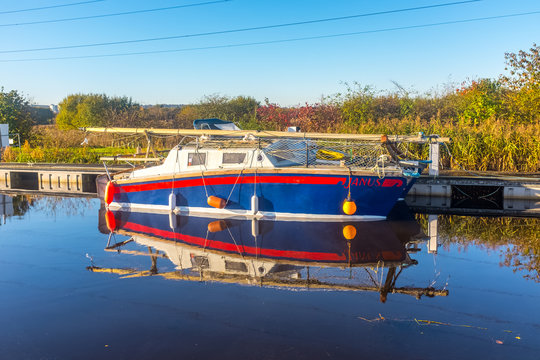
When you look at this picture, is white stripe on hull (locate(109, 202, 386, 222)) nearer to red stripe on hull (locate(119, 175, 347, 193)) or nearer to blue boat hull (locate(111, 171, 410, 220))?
blue boat hull (locate(111, 171, 410, 220))

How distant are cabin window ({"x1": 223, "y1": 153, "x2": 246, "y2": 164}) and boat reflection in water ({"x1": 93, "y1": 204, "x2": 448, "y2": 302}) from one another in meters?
1.70

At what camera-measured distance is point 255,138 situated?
1451 centimetres

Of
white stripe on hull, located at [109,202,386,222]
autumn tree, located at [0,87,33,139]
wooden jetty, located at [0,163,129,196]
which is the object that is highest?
autumn tree, located at [0,87,33,139]

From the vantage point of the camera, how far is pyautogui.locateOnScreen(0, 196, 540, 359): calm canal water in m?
6.20

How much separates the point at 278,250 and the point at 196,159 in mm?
4849

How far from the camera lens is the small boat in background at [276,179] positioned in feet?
41.9

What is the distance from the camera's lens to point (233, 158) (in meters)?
13.8

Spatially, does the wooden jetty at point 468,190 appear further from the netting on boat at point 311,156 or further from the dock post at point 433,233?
the netting on boat at point 311,156

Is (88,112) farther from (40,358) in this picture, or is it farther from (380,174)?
(40,358)

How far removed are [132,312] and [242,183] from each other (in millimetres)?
6595

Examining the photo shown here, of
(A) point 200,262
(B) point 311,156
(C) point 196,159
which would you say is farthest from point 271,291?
(C) point 196,159

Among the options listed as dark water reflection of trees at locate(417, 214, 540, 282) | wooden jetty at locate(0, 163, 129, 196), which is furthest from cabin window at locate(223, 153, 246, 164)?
wooden jetty at locate(0, 163, 129, 196)

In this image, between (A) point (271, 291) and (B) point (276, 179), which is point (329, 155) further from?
(A) point (271, 291)

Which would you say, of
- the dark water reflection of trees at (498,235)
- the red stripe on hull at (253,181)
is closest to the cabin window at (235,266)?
the red stripe on hull at (253,181)
